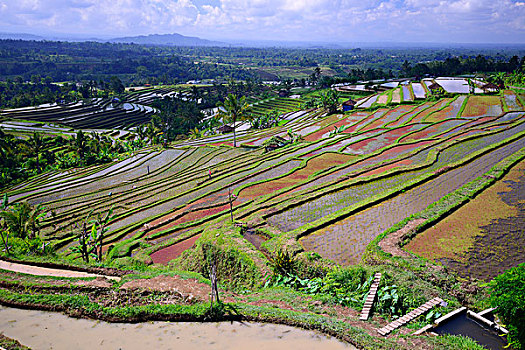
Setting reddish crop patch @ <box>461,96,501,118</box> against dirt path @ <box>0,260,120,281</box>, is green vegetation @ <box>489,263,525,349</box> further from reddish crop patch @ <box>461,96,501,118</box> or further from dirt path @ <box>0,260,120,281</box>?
reddish crop patch @ <box>461,96,501,118</box>

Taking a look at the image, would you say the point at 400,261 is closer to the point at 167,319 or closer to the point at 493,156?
the point at 167,319

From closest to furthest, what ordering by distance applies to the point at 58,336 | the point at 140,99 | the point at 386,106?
the point at 58,336 < the point at 386,106 < the point at 140,99

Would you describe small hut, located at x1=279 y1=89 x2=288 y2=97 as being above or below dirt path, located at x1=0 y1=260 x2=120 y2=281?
above

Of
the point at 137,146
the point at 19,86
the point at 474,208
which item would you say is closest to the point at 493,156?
the point at 474,208

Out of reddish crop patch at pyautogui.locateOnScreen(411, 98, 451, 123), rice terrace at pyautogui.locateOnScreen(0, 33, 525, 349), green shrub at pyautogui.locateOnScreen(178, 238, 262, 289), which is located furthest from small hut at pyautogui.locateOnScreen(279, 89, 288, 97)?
green shrub at pyautogui.locateOnScreen(178, 238, 262, 289)

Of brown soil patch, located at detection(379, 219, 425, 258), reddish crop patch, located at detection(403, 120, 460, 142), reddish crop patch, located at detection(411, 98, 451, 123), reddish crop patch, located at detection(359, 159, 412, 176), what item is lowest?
brown soil patch, located at detection(379, 219, 425, 258)

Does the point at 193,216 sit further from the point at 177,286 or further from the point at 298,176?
the point at 177,286
